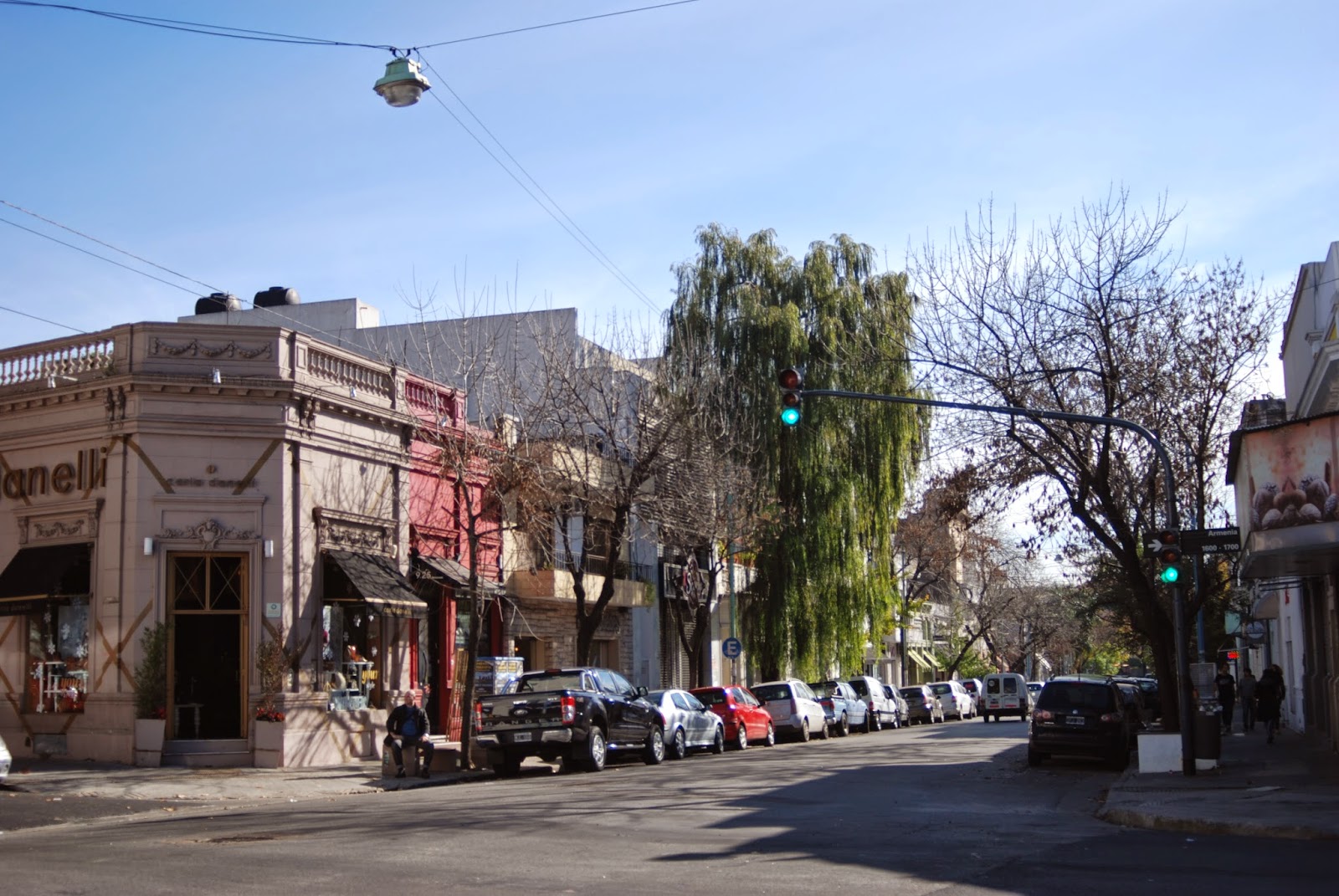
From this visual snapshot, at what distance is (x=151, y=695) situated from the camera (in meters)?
23.5

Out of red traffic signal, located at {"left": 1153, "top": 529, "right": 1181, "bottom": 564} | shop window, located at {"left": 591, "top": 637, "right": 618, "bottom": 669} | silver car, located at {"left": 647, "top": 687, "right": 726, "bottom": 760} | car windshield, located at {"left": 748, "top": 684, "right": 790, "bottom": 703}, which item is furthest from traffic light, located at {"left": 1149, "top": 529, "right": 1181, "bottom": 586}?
shop window, located at {"left": 591, "top": 637, "right": 618, "bottom": 669}

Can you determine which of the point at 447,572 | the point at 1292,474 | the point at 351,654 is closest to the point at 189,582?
the point at 351,654

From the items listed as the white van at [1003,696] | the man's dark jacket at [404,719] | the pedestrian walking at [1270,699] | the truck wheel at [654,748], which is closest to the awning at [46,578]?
the man's dark jacket at [404,719]

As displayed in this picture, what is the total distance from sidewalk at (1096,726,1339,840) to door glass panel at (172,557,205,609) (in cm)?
1566

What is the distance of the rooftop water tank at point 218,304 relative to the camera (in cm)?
4062

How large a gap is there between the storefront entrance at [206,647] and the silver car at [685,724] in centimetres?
802

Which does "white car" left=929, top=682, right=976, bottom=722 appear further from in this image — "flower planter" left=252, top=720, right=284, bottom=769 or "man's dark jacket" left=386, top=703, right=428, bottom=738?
"flower planter" left=252, top=720, right=284, bottom=769

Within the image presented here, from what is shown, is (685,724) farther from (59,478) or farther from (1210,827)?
(1210,827)

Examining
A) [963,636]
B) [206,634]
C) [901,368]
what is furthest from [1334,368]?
[963,636]

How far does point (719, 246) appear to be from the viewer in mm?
39219

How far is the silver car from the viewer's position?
27.9 metres

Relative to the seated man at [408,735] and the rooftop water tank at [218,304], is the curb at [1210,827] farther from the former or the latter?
the rooftop water tank at [218,304]

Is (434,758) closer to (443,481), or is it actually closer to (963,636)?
(443,481)

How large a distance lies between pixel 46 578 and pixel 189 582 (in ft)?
7.90
